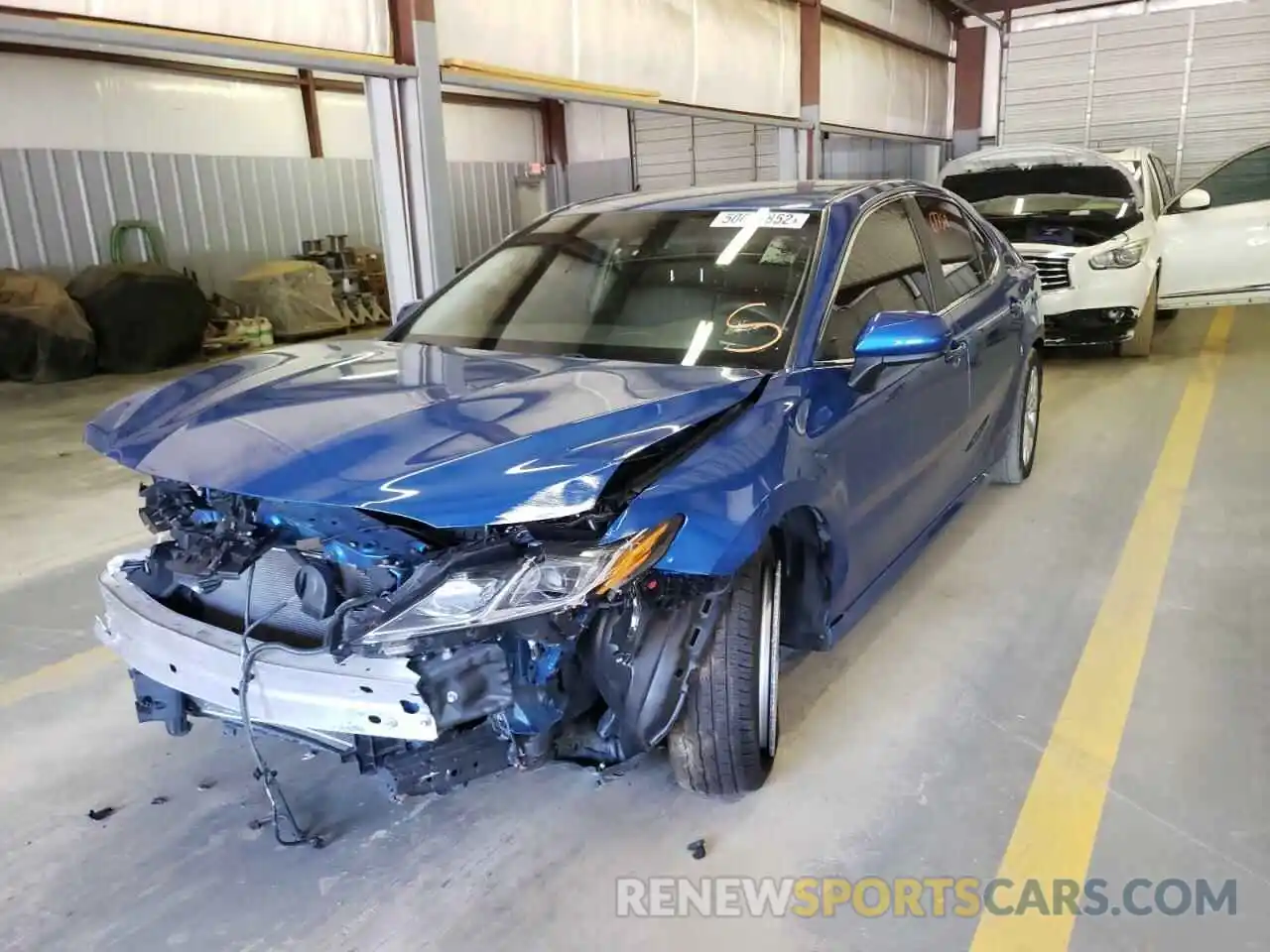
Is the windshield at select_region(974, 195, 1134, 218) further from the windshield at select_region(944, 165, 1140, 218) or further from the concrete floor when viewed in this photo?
the concrete floor

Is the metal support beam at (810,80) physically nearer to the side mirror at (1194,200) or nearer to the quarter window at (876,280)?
the side mirror at (1194,200)

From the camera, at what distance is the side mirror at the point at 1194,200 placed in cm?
779

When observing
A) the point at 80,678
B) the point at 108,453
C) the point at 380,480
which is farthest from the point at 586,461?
the point at 80,678

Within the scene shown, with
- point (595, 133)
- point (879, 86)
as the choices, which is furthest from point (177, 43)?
point (595, 133)

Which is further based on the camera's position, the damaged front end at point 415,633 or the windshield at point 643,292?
the windshield at point 643,292

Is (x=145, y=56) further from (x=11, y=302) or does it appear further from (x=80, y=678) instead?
(x=80, y=678)

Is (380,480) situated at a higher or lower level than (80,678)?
higher

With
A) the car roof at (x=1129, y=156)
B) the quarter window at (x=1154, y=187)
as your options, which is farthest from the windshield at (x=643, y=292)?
the car roof at (x=1129, y=156)

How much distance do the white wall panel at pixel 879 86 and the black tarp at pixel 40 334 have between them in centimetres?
858

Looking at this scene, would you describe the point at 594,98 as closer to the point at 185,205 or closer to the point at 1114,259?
the point at 1114,259

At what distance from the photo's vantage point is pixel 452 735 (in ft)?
6.64

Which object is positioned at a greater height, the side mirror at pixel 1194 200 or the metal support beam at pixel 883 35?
the metal support beam at pixel 883 35

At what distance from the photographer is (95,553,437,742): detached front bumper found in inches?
74.4

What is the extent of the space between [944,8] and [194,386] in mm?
16637
